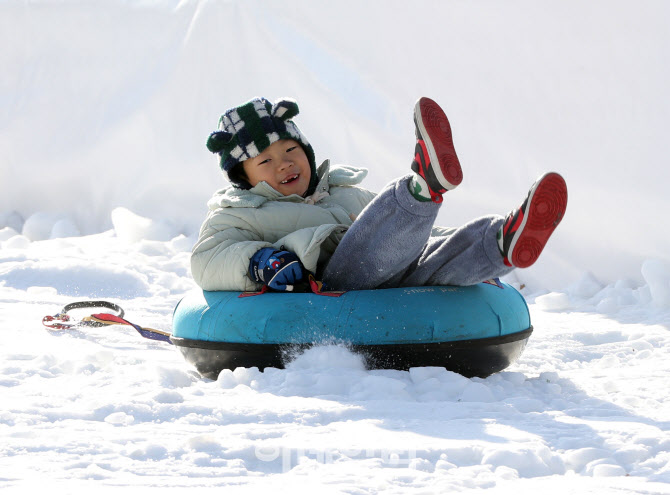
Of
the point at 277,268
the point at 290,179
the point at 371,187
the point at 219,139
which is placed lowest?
the point at 277,268

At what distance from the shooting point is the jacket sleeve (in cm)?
284

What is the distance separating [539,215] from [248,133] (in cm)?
133

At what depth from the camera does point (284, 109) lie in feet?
11.0

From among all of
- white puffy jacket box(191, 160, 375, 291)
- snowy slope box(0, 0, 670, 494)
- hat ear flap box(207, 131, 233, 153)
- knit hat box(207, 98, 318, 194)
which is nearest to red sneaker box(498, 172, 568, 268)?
snowy slope box(0, 0, 670, 494)

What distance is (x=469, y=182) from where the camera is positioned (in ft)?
17.9

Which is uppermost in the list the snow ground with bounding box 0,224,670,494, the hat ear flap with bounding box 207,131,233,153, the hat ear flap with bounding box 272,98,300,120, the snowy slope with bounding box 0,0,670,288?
the snowy slope with bounding box 0,0,670,288

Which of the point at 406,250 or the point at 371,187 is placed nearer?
the point at 406,250

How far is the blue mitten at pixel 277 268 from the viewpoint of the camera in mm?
2764

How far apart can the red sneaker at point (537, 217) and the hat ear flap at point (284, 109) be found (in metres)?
1.25

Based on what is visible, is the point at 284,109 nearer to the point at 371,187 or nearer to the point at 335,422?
the point at 335,422

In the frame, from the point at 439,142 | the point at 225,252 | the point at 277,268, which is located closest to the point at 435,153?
the point at 439,142

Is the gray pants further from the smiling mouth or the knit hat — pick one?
the knit hat

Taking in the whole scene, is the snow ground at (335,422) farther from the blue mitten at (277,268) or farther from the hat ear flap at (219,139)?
the hat ear flap at (219,139)

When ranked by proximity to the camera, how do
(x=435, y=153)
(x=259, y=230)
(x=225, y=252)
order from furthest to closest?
(x=259, y=230) < (x=225, y=252) < (x=435, y=153)
